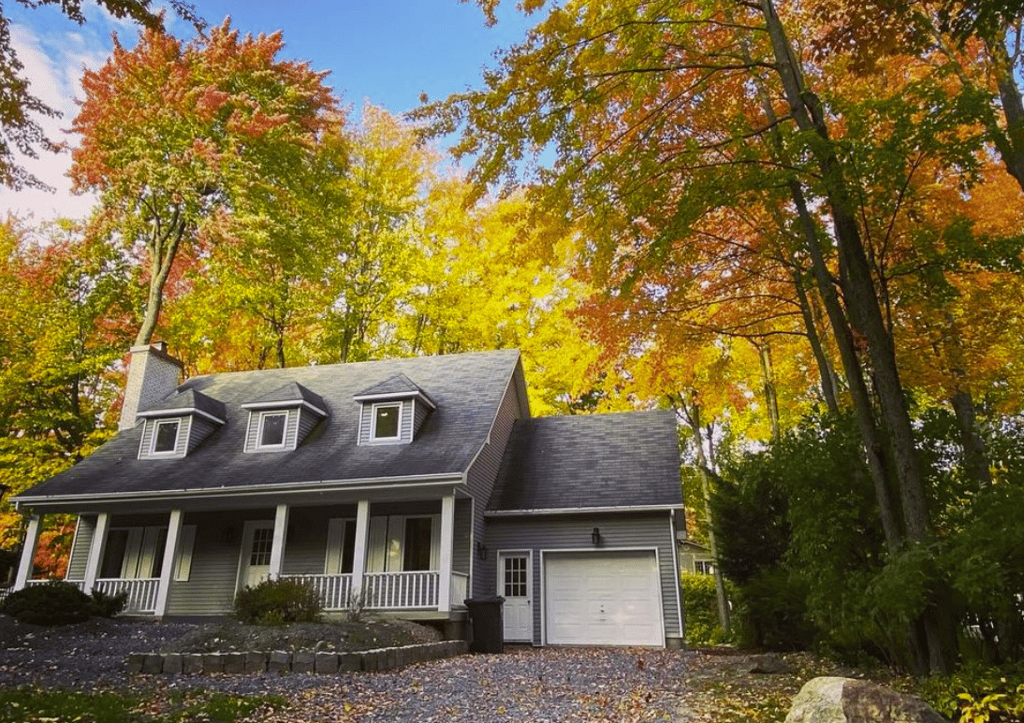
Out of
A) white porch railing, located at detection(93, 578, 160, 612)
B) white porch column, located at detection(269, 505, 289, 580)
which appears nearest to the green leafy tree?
white porch railing, located at detection(93, 578, 160, 612)

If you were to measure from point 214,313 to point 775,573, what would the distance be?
62.6 ft

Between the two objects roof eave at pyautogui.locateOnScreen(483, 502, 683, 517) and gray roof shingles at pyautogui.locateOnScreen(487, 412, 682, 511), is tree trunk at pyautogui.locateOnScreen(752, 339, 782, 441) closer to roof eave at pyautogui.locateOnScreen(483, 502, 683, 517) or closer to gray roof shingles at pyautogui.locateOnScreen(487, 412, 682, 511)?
gray roof shingles at pyautogui.locateOnScreen(487, 412, 682, 511)

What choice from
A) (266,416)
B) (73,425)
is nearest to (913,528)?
(266,416)

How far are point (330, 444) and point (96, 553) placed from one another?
5.64 meters

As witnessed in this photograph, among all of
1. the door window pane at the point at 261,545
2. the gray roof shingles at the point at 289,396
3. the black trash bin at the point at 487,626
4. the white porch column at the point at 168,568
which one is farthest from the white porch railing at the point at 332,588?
the gray roof shingles at the point at 289,396

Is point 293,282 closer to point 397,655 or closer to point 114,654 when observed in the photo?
point 114,654

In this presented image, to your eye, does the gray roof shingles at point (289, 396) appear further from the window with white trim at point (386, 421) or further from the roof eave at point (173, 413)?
the window with white trim at point (386, 421)

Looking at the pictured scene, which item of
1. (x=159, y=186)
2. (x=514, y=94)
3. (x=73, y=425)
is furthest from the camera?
(x=73, y=425)

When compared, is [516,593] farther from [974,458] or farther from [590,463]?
[974,458]

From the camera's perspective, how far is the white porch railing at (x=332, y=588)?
12828 mm

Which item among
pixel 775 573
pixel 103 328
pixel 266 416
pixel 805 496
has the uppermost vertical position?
pixel 103 328

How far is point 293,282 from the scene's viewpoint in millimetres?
23156

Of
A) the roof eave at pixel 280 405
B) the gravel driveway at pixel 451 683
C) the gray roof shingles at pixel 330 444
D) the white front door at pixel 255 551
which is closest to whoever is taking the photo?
the gravel driveway at pixel 451 683

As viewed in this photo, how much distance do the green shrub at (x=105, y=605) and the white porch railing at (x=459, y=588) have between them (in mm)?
6453
